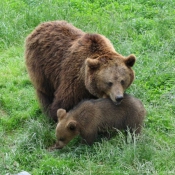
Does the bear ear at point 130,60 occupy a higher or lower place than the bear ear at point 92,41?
lower

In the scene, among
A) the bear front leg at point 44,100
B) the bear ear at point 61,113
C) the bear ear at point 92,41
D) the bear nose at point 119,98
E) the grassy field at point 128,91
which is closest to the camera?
the grassy field at point 128,91

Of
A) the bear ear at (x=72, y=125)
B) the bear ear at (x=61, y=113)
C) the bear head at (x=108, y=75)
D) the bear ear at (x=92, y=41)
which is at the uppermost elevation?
the bear ear at (x=92, y=41)

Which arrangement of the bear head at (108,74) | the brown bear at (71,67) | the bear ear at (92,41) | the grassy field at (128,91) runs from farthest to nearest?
the bear ear at (92,41) → the brown bear at (71,67) → the bear head at (108,74) → the grassy field at (128,91)

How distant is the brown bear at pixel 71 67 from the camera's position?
730cm

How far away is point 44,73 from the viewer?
27.2 ft

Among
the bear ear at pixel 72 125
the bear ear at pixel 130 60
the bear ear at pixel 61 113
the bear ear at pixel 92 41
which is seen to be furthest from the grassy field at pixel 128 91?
the bear ear at pixel 92 41

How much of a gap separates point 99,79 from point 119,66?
35cm

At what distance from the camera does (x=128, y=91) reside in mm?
8797

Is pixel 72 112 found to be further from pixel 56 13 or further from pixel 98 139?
pixel 56 13

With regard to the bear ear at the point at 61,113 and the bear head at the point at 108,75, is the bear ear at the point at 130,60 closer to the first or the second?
the bear head at the point at 108,75

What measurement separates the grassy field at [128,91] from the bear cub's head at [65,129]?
153 mm

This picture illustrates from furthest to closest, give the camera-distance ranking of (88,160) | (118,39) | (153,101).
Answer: (118,39) < (153,101) < (88,160)

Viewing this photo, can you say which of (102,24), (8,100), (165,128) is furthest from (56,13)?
(165,128)

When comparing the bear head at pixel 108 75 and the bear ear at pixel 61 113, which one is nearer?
the bear head at pixel 108 75
